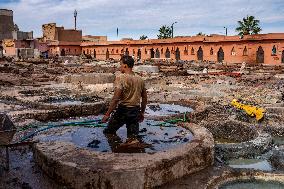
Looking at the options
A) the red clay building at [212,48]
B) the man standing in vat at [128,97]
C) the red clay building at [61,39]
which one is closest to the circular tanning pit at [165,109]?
the man standing in vat at [128,97]

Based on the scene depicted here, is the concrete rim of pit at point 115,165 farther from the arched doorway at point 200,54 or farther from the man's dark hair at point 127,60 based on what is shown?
the arched doorway at point 200,54

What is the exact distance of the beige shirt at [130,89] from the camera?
4.78m

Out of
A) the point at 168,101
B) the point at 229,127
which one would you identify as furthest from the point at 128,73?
the point at 168,101

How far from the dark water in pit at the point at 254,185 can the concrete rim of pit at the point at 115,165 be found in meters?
0.50

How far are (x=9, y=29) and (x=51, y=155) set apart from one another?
67505 mm

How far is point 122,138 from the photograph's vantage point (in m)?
5.46

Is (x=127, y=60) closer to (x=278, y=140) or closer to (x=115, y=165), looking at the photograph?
(x=115, y=165)

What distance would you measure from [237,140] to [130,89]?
4.28 metres

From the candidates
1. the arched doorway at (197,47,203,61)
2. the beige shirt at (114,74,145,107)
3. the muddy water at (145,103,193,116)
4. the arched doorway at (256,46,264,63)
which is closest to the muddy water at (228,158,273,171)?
the beige shirt at (114,74,145,107)

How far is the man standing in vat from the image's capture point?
4.75 m

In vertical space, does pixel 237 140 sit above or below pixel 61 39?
below

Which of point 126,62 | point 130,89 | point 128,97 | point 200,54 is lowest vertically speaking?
point 128,97

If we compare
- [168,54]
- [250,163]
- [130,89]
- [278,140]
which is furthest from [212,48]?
[130,89]

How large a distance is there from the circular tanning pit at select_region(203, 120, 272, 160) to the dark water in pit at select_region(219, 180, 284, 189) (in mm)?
1279
